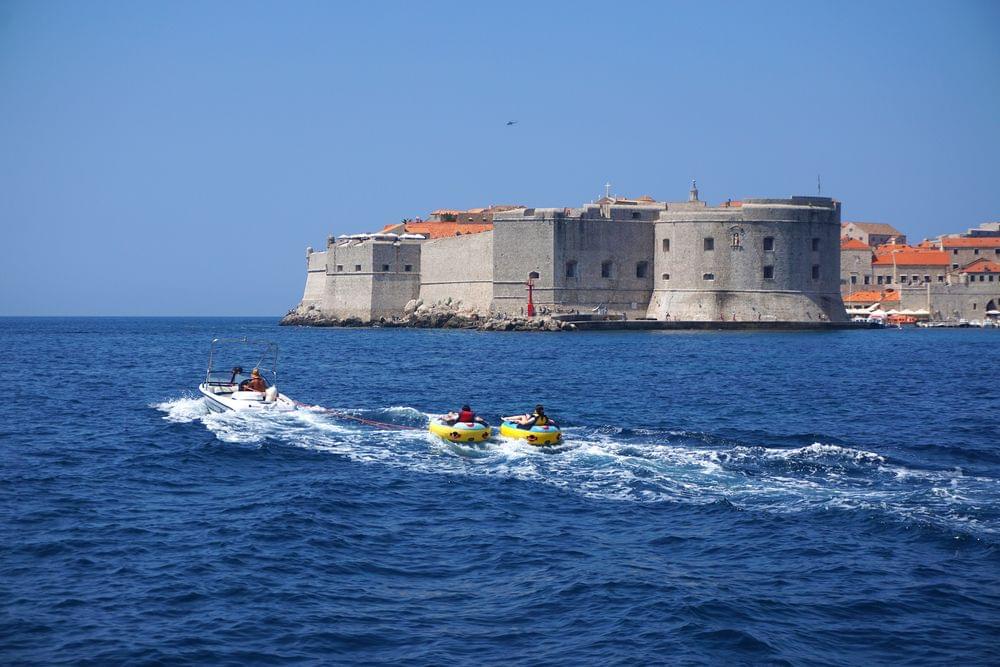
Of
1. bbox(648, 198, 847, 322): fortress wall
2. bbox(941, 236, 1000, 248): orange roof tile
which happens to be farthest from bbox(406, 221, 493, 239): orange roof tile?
bbox(941, 236, 1000, 248): orange roof tile

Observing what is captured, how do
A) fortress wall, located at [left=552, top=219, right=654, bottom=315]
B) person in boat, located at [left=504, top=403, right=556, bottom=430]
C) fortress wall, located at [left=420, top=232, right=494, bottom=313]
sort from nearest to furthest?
1. person in boat, located at [left=504, top=403, right=556, bottom=430]
2. fortress wall, located at [left=552, top=219, right=654, bottom=315]
3. fortress wall, located at [left=420, top=232, right=494, bottom=313]

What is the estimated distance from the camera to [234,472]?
49.6 feet

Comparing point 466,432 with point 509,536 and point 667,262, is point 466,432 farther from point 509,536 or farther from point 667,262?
point 667,262

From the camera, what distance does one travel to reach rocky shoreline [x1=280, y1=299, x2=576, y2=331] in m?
52.6

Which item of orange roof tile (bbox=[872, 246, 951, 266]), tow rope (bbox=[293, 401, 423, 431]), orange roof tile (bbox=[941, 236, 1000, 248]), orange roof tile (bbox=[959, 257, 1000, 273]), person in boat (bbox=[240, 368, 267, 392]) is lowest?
tow rope (bbox=[293, 401, 423, 431])

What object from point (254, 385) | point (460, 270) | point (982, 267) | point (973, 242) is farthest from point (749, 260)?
point (254, 385)

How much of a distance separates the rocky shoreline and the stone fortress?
2.14 feet

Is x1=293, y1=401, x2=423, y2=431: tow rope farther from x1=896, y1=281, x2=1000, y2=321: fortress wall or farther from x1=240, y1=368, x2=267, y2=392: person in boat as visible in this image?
x1=896, y1=281, x2=1000, y2=321: fortress wall

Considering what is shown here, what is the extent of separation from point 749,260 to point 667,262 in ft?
12.4

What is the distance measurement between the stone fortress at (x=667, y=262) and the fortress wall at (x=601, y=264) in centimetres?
5

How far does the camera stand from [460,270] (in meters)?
58.4

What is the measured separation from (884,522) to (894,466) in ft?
11.1

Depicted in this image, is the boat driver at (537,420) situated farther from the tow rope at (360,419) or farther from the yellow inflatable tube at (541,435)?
the tow rope at (360,419)

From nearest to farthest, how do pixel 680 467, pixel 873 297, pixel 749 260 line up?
pixel 680 467 < pixel 749 260 < pixel 873 297
